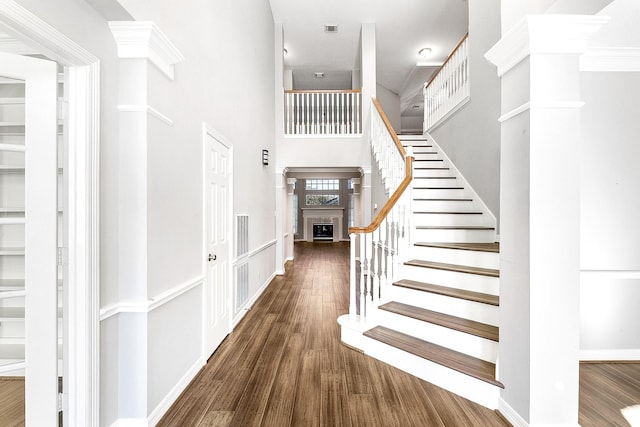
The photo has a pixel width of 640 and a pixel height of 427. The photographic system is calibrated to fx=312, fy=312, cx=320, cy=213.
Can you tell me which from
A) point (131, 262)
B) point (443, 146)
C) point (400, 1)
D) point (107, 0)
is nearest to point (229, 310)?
point (131, 262)

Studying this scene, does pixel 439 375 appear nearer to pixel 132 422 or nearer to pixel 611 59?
pixel 132 422

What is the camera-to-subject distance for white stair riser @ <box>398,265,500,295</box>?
266 centimetres

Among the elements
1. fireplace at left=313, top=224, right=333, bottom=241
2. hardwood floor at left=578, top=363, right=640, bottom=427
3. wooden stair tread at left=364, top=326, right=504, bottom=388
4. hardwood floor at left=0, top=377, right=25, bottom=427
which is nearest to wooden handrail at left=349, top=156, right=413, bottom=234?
wooden stair tread at left=364, top=326, right=504, bottom=388

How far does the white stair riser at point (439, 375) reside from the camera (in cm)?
206

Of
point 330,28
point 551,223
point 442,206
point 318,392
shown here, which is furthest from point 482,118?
point 330,28

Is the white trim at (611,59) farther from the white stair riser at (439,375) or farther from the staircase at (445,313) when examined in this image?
the white stair riser at (439,375)

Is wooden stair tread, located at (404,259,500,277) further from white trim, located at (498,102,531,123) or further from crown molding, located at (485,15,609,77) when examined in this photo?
crown molding, located at (485,15,609,77)

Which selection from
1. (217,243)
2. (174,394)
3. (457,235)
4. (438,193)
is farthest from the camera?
(438,193)

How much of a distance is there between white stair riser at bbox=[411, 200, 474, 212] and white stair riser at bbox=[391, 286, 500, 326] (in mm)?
1539

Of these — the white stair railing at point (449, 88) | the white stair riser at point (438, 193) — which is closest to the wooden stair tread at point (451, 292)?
the white stair riser at point (438, 193)

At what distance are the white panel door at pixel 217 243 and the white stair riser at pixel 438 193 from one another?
8.67 feet

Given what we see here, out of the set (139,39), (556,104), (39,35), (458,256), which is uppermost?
(139,39)

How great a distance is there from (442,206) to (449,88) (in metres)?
2.24

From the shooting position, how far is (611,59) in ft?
8.39
